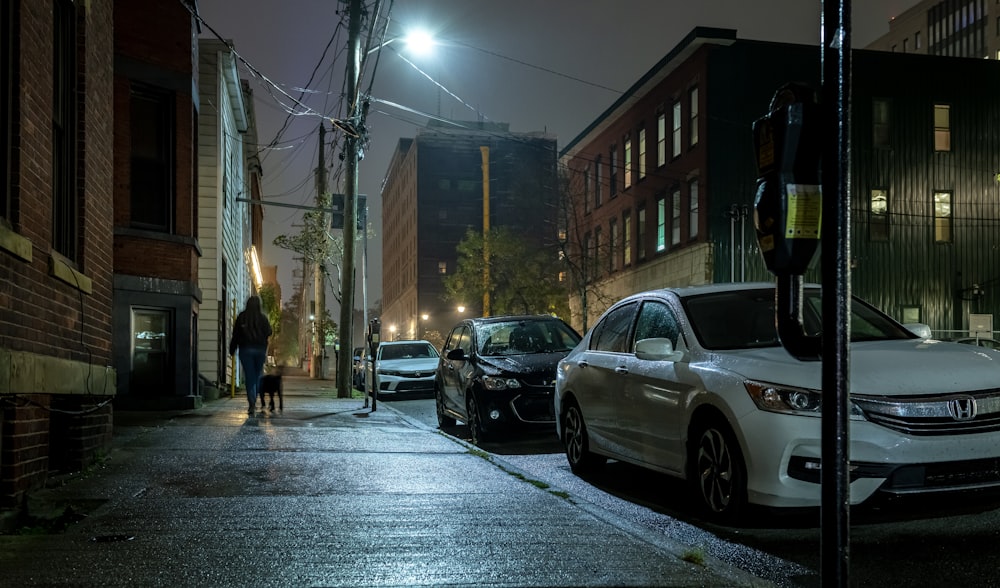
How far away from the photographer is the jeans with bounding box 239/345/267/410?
14102mm

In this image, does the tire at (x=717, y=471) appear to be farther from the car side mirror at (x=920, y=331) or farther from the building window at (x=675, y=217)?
the building window at (x=675, y=217)

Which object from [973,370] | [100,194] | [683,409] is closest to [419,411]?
[100,194]

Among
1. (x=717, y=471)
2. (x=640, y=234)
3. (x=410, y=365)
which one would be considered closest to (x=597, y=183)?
(x=640, y=234)

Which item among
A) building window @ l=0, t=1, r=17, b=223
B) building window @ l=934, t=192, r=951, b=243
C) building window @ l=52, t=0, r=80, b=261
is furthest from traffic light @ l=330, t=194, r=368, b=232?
building window @ l=934, t=192, r=951, b=243

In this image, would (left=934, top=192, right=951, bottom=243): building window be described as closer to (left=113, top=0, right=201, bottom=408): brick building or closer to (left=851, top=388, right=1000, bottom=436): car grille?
(left=113, top=0, right=201, bottom=408): brick building

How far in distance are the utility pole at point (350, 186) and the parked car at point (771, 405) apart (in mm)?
14031

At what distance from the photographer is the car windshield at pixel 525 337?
487 inches

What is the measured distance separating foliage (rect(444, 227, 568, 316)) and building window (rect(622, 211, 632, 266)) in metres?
5.39

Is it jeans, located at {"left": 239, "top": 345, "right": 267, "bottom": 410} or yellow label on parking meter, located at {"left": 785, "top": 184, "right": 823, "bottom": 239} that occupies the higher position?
yellow label on parking meter, located at {"left": 785, "top": 184, "right": 823, "bottom": 239}

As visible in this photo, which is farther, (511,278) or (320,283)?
(511,278)

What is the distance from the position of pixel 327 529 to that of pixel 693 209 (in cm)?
2834

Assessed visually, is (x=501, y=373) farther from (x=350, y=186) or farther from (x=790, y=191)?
(x=350, y=186)

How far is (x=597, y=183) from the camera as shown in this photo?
144ft

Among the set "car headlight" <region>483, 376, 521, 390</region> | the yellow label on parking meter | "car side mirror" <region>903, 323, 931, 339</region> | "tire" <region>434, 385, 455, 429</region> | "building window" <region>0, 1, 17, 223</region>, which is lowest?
"tire" <region>434, 385, 455, 429</region>
